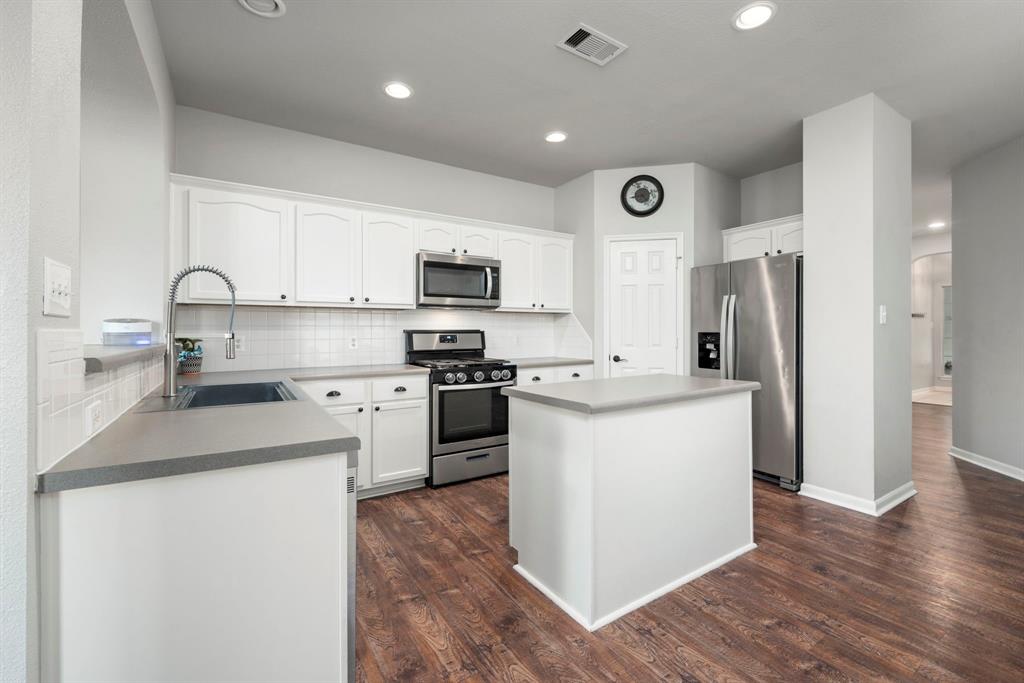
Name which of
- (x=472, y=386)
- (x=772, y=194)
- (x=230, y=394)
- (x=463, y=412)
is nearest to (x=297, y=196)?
(x=230, y=394)

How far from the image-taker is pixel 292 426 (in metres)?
1.29

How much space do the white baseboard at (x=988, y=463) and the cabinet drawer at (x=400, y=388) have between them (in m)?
4.57

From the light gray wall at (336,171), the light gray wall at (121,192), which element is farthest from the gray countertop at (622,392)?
the light gray wall at (336,171)

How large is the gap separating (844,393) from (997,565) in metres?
1.11

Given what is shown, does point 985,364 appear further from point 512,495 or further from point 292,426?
point 292,426

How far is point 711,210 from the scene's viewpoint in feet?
14.0

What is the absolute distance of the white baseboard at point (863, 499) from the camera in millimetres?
2930

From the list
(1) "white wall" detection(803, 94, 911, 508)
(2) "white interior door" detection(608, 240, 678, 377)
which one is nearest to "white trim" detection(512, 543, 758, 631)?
(1) "white wall" detection(803, 94, 911, 508)

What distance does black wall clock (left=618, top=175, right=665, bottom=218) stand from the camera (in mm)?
4223

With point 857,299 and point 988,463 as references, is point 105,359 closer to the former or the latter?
point 857,299

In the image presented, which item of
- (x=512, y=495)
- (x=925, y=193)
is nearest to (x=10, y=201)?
(x=512, y=495)

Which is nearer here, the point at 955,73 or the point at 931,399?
the point at 955,73

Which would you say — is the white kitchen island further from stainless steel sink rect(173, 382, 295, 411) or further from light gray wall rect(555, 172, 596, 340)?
light gray wall rect(555, 172, 596, 340)

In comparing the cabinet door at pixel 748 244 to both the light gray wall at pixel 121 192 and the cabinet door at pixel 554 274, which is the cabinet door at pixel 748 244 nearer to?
the cabinet door at pixel 554 274
